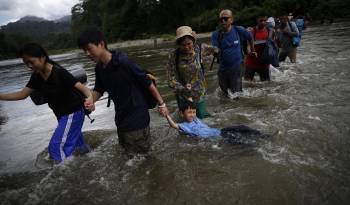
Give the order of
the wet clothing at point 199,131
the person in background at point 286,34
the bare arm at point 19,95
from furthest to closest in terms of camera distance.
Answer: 1. the person in background at point 286,34
2. the wet clothing at point 199,131
3. the bare arm at point 19,95

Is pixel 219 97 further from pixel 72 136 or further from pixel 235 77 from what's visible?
pixel 72 136

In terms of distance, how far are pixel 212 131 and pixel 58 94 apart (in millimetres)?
2197

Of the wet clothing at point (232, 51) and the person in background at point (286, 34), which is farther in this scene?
the person in background at point (286, 34)

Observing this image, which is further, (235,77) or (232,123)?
(235,77)

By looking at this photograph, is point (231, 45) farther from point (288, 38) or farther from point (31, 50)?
point (288, 38)

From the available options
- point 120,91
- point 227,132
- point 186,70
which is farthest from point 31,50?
point 227,132

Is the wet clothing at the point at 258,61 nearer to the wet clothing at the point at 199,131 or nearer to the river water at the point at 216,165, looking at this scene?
the river water at the point at 216,165

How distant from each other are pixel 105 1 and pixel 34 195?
77.3m

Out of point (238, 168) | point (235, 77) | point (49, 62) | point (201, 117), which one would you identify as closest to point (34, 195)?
point (49, 62)

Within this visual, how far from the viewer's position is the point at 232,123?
251 inches

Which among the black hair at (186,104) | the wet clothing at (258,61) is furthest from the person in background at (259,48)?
the black hair at (186,104)

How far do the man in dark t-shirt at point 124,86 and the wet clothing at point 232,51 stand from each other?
10.5 feet

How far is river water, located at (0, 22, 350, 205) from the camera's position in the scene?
3.86 meters

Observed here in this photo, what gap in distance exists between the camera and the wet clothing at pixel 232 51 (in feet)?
23.5
